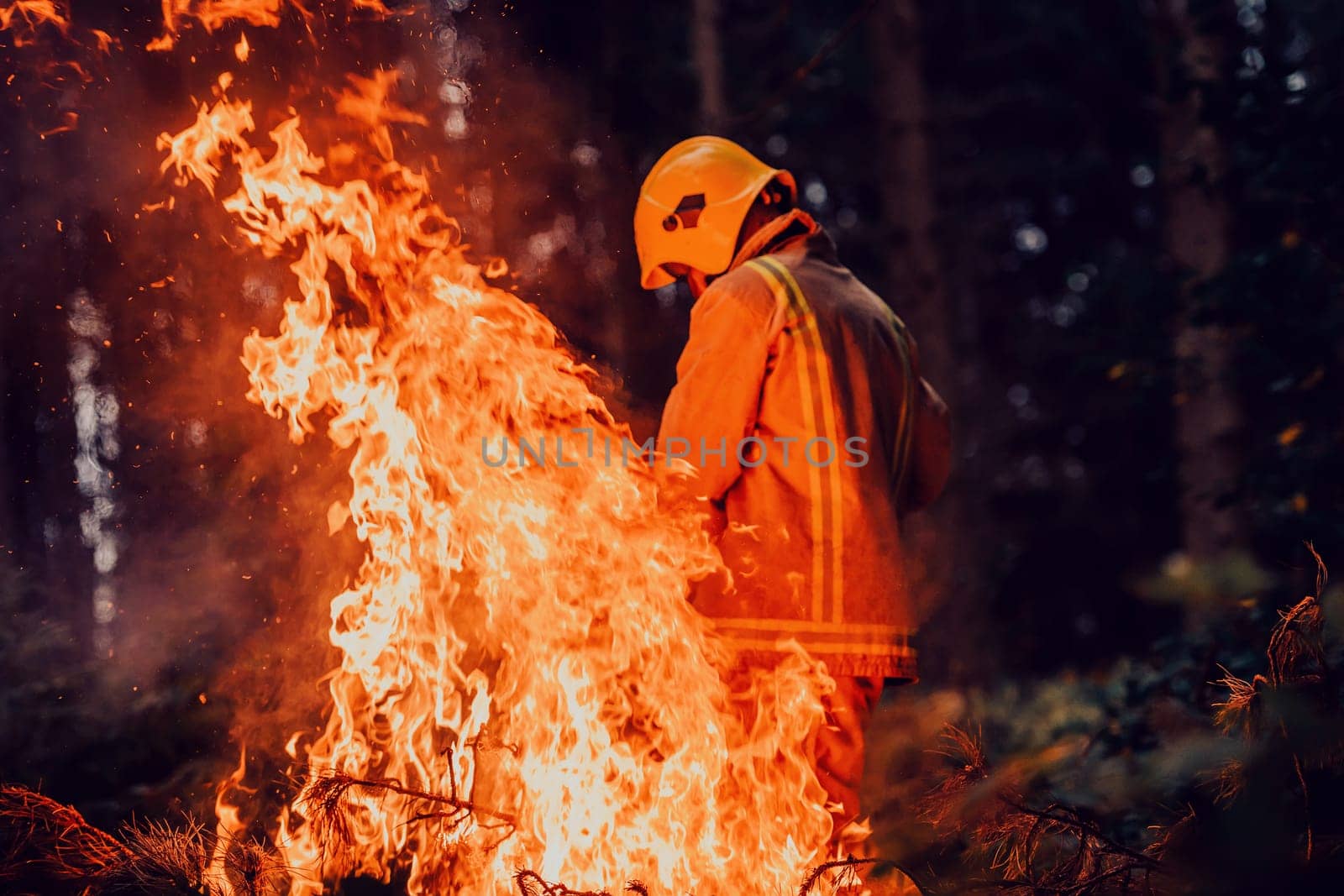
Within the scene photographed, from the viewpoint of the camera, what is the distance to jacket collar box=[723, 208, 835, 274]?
4.16m

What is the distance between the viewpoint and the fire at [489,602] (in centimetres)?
368

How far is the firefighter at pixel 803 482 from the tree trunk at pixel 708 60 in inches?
281

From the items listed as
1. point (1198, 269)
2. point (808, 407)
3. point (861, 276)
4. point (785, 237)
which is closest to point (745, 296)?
point (808, 407)

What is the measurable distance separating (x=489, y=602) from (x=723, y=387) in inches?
47.1

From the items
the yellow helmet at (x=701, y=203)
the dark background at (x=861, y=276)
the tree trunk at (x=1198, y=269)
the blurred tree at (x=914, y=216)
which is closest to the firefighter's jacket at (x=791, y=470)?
the yellow helmet at (x=701, y=203)

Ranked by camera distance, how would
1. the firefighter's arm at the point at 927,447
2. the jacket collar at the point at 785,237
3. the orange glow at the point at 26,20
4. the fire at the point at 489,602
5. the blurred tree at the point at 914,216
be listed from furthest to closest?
the blurred tree at the point at 914,216 → the orange glow at the point at 26,20 → the firefighter's arm at the point at 927,447 → the jacket collar at the point at 785,237 → the fire at the point at 489,602

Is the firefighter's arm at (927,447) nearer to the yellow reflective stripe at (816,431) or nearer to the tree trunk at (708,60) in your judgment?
the yellow reflective stripe at (816,431)

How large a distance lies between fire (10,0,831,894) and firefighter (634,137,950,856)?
108mm

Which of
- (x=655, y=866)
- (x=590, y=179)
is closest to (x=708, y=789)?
(x=655, y=866)

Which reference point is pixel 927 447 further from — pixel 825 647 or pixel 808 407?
pixel 825 647

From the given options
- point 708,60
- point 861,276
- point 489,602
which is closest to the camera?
point 489,602

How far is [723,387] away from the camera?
374cm

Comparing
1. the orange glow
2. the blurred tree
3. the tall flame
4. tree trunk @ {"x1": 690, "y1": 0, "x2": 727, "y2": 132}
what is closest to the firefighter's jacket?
the tall flame

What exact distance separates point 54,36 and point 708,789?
7.80 meters
